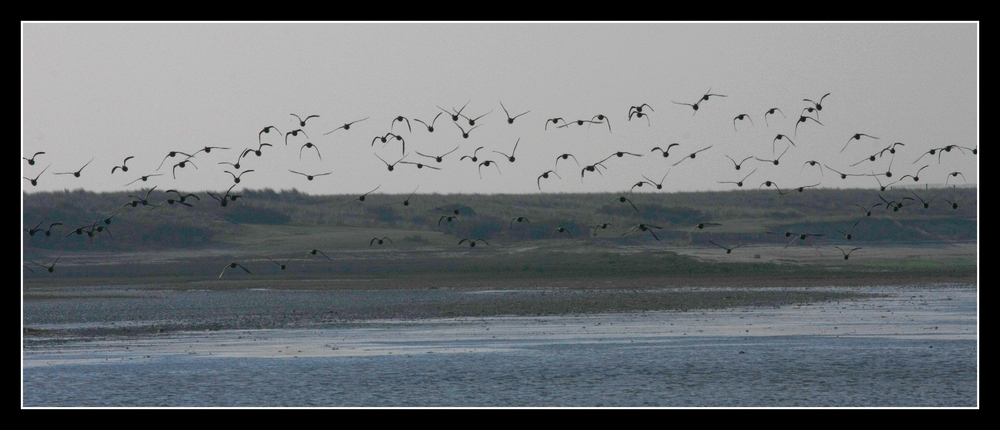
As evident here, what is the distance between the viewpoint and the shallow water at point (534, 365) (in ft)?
83.6

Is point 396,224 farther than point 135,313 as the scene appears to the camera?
Yes

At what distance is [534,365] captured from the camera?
29094mm

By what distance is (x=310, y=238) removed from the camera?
7706 cm

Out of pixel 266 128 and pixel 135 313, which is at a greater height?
pixel 266 128

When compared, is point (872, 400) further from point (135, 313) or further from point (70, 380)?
point (135, 313)

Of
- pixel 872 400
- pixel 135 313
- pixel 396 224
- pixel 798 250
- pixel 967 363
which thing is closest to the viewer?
pixel 872 400

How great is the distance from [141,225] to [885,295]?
45163mm

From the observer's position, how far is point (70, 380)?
26.7 metres

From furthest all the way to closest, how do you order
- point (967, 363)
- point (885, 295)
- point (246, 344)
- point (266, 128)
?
1. point (885, 295)
2. point (246, 344)
3. point (967, 363)
4. point (266, 128)

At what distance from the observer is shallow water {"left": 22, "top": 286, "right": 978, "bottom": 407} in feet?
83.6

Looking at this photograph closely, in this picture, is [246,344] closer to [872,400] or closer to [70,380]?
[70,380]

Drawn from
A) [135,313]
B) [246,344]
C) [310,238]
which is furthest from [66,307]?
[310,238]
